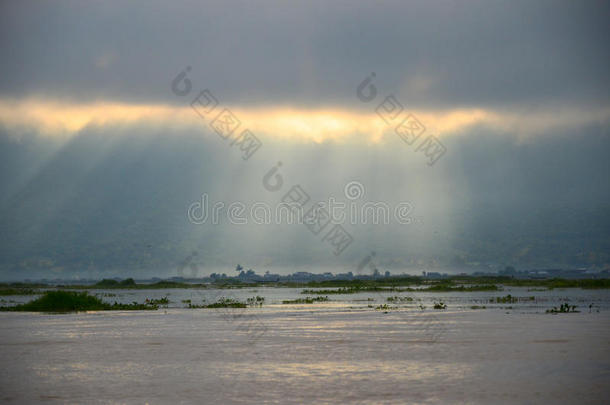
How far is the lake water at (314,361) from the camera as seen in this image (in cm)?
2447

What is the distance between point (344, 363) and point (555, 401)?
10.9m

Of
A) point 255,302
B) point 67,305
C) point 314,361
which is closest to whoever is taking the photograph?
point 314,361

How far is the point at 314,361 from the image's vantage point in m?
32.0

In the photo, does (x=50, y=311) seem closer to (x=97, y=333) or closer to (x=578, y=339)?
(x=97, y=333)

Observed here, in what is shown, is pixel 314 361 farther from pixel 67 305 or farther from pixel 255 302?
pixel 255 302

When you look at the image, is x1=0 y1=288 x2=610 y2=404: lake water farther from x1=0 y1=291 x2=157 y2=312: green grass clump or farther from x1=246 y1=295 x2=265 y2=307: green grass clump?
x1=246 y1=295 x2=265 y2=307: green grass clump

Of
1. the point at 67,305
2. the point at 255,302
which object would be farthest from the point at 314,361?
the point at 255,302

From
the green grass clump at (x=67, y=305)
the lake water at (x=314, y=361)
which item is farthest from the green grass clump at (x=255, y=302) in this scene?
the lake water at (x=314, y=361)

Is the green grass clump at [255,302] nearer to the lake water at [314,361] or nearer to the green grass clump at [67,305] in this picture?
the green grass clump at [67,305]

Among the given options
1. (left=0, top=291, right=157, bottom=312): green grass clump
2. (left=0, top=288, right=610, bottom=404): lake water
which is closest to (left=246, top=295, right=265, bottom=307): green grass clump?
(left=0, top=291, right=157, bottom=312): green grass clump

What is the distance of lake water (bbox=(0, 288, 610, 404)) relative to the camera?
80.3ft

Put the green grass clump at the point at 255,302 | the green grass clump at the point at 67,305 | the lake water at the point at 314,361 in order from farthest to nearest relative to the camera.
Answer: the green grass clump at the point at 255,302 → the green grass clump at the point at 67,305 → the lake water at the point at 314,361

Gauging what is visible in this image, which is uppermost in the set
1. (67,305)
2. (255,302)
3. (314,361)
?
(67,305)

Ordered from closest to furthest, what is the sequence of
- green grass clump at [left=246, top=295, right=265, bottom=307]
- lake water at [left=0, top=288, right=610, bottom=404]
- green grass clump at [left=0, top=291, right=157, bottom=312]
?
lake water at [left=0, top=288, right=610, bottom=404], green grass clump at [left=0, top=291, right=157, bottom=312], green grass clump at [left=246, top=295, right=265, bottom=307]
